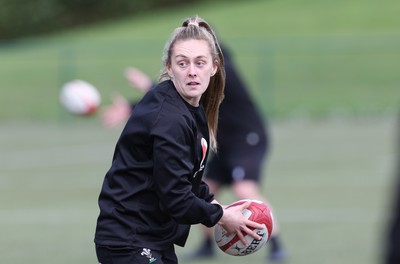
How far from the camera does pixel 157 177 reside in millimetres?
4828

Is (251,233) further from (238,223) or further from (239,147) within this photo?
(239,147)

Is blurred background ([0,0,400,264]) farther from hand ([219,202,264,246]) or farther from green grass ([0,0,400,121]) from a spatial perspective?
hand ([219,202,264,246])

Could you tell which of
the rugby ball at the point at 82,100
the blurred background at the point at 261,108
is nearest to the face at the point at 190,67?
the blurred background at the point at 261,108

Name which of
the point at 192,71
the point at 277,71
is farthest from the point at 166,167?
the point at 277,71

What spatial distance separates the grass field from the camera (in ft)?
30.0

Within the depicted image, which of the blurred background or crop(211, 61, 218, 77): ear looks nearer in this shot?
crop(211, 61, 218, 77): ear

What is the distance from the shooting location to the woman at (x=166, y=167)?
4812 millimetres

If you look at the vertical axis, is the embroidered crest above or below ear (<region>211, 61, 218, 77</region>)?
below

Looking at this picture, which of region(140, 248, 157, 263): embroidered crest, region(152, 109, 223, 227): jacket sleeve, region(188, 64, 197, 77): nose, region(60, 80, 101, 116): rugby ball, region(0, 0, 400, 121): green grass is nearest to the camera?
region(152, 109, 223, 227): jacket sleeve

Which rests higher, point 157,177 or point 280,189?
point 157,177

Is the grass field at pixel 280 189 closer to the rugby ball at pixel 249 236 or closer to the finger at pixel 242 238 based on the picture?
the rugby ball at pixel 249 236

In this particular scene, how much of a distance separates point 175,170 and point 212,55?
665mm

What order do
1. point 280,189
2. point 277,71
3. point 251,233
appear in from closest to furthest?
point 251,233, point 280,189, point 277,71

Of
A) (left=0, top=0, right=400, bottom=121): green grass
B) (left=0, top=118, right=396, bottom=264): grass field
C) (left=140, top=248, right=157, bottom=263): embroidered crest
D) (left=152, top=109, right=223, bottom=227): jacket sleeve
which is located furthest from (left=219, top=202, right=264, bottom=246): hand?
(left=0, top=0, right=400, bottom=121): green grass
